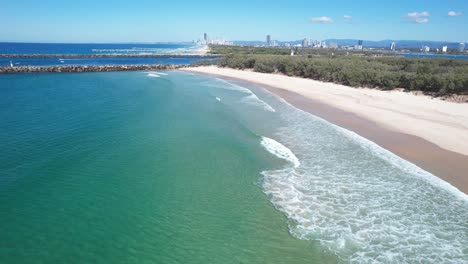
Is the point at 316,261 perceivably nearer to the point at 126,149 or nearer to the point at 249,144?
the point at 249,144

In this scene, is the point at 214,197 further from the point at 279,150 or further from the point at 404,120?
the point at 404,120

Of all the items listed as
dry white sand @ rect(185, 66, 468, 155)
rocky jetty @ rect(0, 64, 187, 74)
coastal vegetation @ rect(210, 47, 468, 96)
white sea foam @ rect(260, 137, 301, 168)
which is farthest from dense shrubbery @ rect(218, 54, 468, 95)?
white sea foam @ rect(260, 137, 301, 168)

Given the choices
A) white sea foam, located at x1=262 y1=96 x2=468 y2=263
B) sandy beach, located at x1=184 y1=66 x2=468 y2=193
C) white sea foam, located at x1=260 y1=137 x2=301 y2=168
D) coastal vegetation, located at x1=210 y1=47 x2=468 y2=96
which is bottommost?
white sea foam, located at x1=262 y1=96 x2=468 y2=263

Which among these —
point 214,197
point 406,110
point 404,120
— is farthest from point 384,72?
point 214,197

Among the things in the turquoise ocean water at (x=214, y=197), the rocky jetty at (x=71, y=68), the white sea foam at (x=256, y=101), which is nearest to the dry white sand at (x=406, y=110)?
the turquoise ocean water at (x=214, y=197)

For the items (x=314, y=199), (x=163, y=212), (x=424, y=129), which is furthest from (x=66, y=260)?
(x=424, y=129)

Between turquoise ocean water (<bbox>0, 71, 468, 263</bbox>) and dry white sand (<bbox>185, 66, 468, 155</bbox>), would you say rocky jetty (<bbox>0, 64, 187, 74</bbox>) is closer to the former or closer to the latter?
dry white sand (<bbox>185, 66, 468, 155</bbox>)

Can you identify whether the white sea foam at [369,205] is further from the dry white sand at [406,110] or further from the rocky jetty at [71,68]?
the rocky jetty at [71,68]
